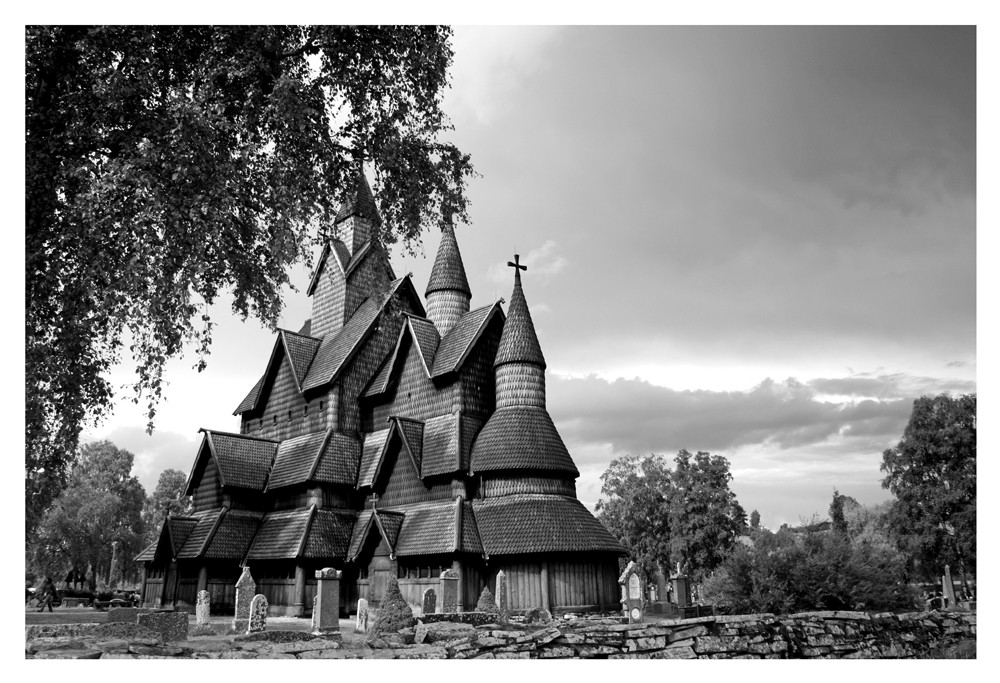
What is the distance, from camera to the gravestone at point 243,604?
18.0 m

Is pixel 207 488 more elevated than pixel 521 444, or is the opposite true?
pixel 521 444

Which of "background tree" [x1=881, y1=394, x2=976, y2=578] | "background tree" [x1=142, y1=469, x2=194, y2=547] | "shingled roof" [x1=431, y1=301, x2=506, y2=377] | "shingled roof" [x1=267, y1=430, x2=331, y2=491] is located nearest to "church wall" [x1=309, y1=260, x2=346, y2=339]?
"shingled roof" [x1=267, y1=430, x2=331, y2=491]

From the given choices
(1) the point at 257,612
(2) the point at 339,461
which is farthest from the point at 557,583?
(2) the point at 339,461

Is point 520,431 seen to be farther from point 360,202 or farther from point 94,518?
point 94,518

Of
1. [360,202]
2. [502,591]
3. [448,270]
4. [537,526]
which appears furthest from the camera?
[448,270]

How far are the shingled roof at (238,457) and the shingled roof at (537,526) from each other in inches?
366

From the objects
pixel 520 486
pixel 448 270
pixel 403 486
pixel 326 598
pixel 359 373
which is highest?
pixel 448 270

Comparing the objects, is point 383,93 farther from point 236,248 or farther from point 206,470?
point 206,470

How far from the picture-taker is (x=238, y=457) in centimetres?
2767

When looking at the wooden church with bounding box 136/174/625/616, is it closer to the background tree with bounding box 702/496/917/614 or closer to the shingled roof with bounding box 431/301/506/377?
the shingled roof with bounding box 431/301/506/377

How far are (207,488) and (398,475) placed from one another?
7683mm

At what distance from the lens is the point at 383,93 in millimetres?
12438

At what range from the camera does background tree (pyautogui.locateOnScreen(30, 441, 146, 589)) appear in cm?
4116

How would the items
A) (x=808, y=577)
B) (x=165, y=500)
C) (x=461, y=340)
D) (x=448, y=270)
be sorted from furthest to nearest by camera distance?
(x=165, y=500)
(x=448, y=270)
(x=461, y=340)
(x=808, y=577)
